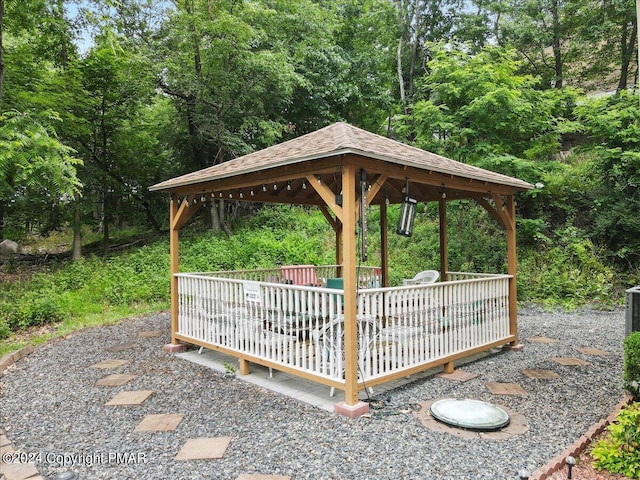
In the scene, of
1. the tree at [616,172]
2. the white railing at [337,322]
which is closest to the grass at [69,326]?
the white railing at [337,322]

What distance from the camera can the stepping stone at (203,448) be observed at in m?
2.96

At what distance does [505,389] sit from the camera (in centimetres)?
425

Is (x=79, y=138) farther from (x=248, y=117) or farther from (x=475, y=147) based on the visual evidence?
(x=475, y=147)

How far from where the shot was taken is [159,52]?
11062 millimetres

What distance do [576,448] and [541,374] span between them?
80.2 inches

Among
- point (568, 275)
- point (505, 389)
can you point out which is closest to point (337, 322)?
point (505, 389)

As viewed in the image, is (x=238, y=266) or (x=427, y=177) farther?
(x=238, y=266)

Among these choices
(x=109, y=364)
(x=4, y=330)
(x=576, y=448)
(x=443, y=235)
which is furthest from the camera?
(x=443, y=235)

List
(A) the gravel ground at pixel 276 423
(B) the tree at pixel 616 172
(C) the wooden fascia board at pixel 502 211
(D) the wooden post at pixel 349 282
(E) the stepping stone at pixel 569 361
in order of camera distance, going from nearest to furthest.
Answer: (A) the gravel ground at pixel 276 423, (D) the wooden post at pixel 349 282, (E) the stepping stone at pixel 569 361, (C) the wooden fascia board at pixel 502 211, (B) the tree at pixel 616 172

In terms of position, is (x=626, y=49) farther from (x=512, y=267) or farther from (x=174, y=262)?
(x=174, y=262)

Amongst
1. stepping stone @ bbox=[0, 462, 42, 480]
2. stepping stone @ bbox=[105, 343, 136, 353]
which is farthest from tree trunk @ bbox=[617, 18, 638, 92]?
stepping stone @ bbox=[0, 462, 42, 480]

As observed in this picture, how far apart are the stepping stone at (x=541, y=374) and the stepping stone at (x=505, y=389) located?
16.3 inches

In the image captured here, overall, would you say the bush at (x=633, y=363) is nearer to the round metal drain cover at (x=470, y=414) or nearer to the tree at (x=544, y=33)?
the round metal drain cover at (x=470, y=414)

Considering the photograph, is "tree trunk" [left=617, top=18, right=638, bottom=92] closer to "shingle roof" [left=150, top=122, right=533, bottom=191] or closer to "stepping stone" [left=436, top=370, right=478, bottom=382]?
"shingle roof" [left=150, top=122, right=533, bottom=191]
